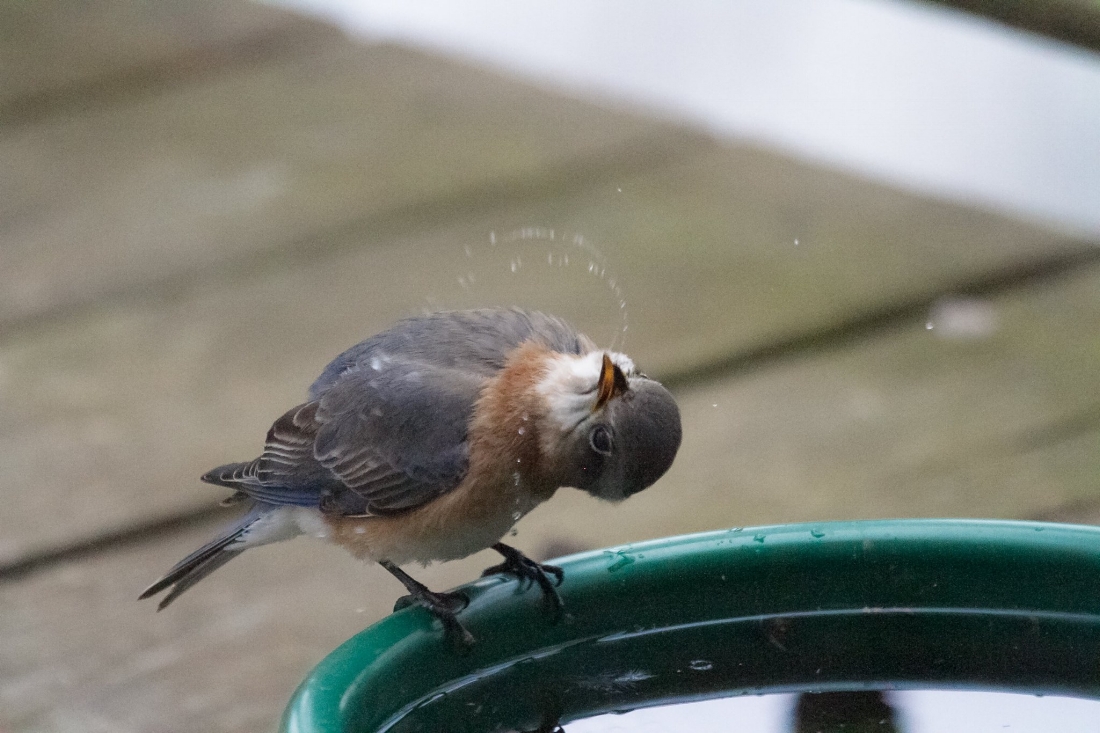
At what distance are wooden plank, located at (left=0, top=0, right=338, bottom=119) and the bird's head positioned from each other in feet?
12.5

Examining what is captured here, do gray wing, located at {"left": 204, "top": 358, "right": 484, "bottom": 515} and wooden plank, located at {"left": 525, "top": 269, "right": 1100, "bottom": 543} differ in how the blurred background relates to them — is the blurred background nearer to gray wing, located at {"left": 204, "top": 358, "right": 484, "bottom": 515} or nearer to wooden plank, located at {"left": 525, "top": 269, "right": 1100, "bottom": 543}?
wooden plank, located at {"left": 525, "top": 269, "right": 1100, "bottom": 543}

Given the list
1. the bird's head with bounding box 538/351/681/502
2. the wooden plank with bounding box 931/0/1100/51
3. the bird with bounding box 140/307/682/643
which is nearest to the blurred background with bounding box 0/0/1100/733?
the wooden plank with bounding box 931/0/1100/51

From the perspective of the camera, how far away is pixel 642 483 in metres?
2.71

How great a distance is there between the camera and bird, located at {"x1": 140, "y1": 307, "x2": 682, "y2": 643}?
269cm

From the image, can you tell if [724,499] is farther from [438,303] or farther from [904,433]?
[438,303]

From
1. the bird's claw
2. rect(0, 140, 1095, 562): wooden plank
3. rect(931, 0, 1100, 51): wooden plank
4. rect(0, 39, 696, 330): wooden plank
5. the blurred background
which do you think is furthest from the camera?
rect(0, 39, 696, 330): wooden plank

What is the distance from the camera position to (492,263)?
484cm

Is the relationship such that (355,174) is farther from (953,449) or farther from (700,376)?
(953,449)

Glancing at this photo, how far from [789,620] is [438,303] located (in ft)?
7.66

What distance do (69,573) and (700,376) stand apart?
168cm

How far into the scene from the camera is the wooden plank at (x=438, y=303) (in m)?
3.92

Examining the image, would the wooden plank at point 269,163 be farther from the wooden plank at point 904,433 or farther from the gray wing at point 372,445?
the gray wing at point 372,445

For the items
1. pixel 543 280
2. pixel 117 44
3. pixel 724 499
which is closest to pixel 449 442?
pixel 724 499

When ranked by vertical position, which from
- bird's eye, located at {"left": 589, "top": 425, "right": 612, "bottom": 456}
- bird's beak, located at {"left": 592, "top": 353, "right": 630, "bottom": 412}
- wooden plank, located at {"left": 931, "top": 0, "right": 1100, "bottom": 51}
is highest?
wooden plank, located at {"left": 931, "top": 0, "right": 1100, "bottom": 51}
